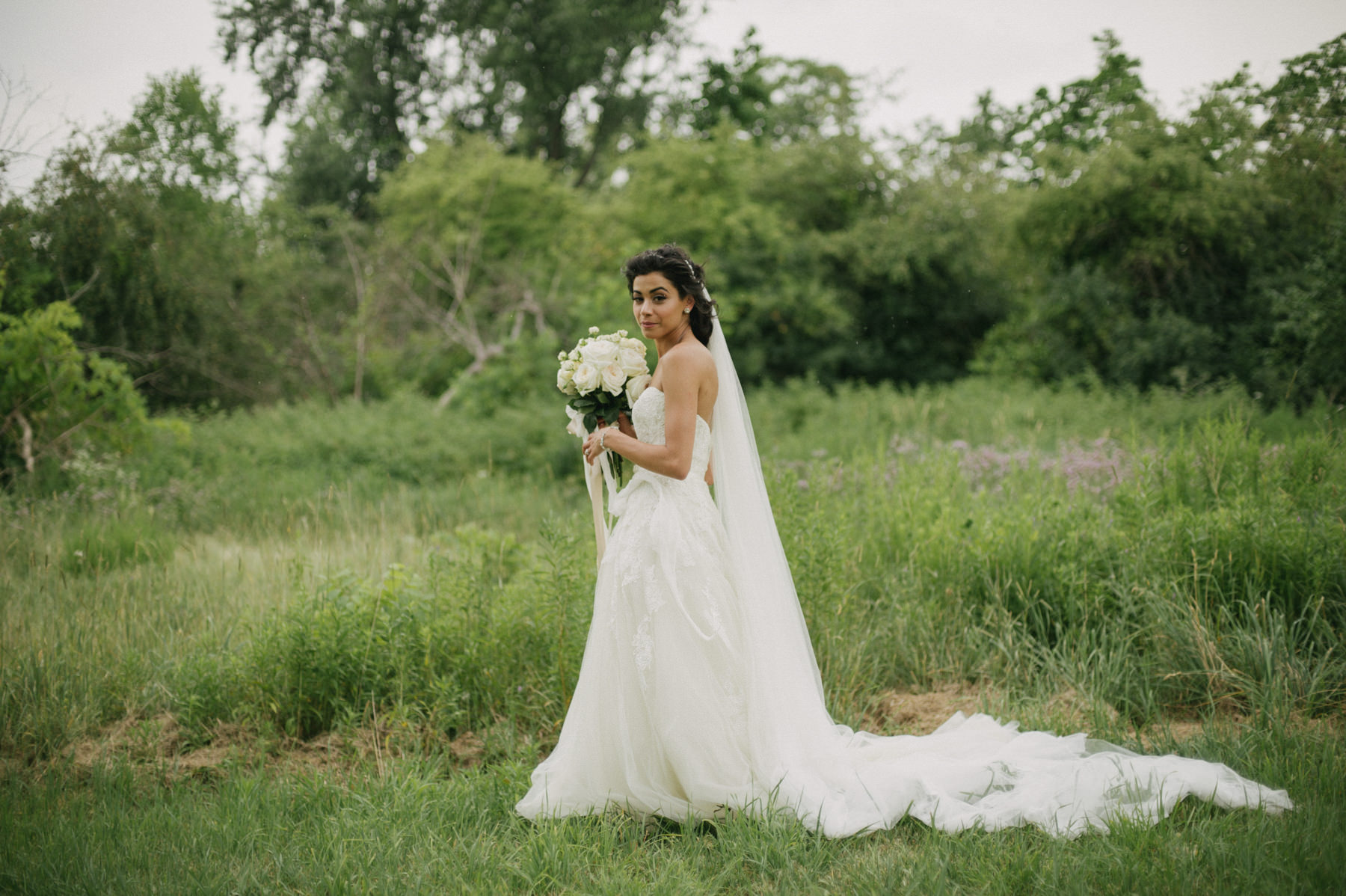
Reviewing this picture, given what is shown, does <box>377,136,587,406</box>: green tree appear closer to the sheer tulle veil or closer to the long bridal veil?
the sheer tulle veil

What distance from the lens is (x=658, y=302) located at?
3314 mm

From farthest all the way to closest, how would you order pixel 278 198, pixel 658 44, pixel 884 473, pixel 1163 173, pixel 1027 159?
pixel 658 44 → pixel 1027 159 → pixel 278 198 → pixel 1163 173 → pixel 884 473

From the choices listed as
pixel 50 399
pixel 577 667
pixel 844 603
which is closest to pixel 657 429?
pixel 577 667

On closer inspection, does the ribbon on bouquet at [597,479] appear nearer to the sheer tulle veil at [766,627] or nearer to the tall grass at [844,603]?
the tall grass at [844,603]

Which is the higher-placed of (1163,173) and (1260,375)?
(1163,173)

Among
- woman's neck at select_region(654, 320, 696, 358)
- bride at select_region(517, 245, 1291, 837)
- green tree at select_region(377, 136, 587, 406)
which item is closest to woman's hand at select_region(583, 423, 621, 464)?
bride at select_region(517, 245, 1291, 837)

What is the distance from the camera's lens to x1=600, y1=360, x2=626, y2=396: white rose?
3352 millimetres

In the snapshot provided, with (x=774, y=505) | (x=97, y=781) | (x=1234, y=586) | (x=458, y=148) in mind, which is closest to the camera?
(x=97, y=781)

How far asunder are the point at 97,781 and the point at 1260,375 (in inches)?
498

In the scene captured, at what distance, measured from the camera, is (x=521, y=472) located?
10836mm

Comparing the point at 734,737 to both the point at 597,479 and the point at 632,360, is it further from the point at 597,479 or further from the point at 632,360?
the point at 632,360

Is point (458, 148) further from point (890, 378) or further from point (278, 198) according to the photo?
point (890, 378)

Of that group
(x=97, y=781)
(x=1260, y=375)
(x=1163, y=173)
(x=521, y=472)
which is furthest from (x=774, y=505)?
(x=1163, y=173)

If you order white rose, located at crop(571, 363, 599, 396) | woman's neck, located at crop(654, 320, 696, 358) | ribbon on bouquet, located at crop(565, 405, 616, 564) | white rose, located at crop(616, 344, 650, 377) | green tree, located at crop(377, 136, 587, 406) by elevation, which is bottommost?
ribbon on bouquet, located at crop(565, 405, 616, 564)
